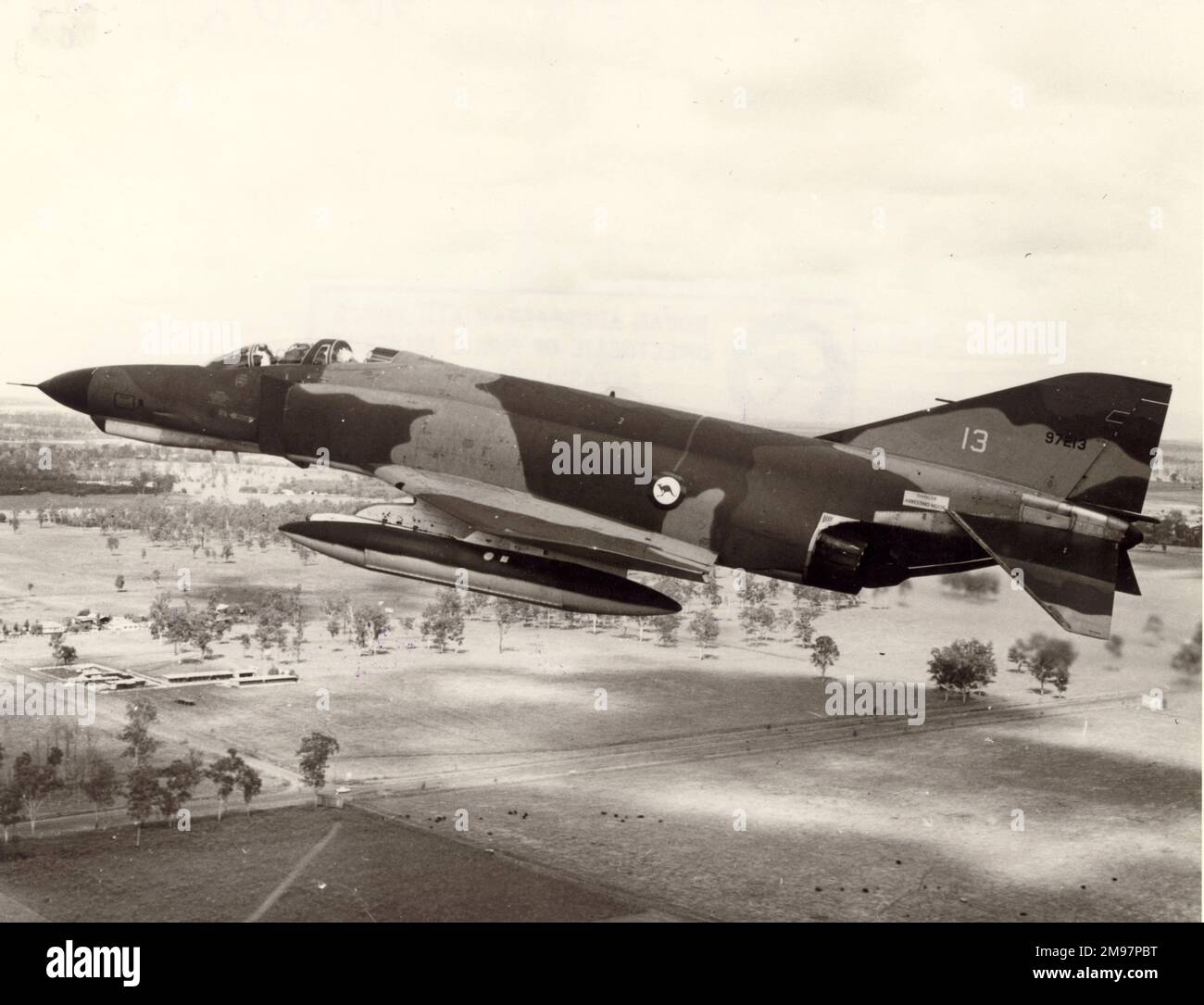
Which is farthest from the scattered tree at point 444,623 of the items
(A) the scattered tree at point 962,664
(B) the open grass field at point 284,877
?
(A) the scattered tree at point 962,664

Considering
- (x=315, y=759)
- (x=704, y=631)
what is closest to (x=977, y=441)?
(x=315, y=759)

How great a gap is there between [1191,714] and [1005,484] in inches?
567

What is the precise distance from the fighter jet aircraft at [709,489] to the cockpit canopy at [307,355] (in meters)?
0.22

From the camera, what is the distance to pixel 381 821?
1872cm

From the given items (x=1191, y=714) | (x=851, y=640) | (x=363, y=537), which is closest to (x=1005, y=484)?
(x=363, y=537)

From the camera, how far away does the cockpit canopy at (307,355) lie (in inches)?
502

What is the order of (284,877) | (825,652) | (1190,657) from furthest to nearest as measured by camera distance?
(825,652) < (1190,657) < (284,877)

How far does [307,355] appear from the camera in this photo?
1284 centimetres

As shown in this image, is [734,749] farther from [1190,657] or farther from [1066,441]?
[1066,441]

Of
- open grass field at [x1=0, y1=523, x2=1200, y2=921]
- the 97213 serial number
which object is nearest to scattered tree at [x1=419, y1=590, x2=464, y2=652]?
open grass field at [x1=0, y1=523, x2=1200, y2=921]

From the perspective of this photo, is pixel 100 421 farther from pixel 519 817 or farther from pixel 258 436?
pixel 519 817

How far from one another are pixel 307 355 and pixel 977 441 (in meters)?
8.22
